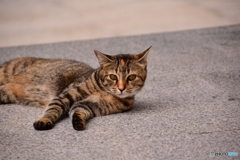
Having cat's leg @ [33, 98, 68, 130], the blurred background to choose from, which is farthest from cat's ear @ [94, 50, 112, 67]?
the blurred background

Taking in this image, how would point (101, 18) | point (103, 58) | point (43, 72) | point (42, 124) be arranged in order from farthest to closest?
point (101, 18), point (43, 72), point (103, 58), point (42, 124)

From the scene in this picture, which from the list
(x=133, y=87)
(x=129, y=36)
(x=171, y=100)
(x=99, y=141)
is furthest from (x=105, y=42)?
(x=99, y=141)

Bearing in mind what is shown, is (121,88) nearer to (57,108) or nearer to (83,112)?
(83,112)

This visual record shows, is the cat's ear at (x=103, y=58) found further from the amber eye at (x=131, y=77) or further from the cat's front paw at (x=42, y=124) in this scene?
the cat's front paw at (x=42, y=124)

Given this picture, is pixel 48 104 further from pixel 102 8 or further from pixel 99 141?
pixel 102 8

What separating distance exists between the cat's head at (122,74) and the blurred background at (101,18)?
2674 mm

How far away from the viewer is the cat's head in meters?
3.00

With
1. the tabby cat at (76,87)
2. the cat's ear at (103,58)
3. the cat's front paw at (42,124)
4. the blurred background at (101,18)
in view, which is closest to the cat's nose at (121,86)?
the tabby cat at (76,87)

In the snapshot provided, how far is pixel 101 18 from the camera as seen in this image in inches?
274

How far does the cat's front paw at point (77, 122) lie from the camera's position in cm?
286

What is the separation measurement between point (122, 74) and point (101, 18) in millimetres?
4097

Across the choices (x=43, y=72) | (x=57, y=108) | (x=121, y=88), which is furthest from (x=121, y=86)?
(x=43, y=72)

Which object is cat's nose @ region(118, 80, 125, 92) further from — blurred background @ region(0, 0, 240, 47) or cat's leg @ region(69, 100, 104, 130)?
blurred background @ region(0, 0, 240, 47)

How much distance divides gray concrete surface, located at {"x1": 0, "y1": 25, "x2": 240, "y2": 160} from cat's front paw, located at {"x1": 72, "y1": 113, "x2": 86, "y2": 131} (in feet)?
0.13
